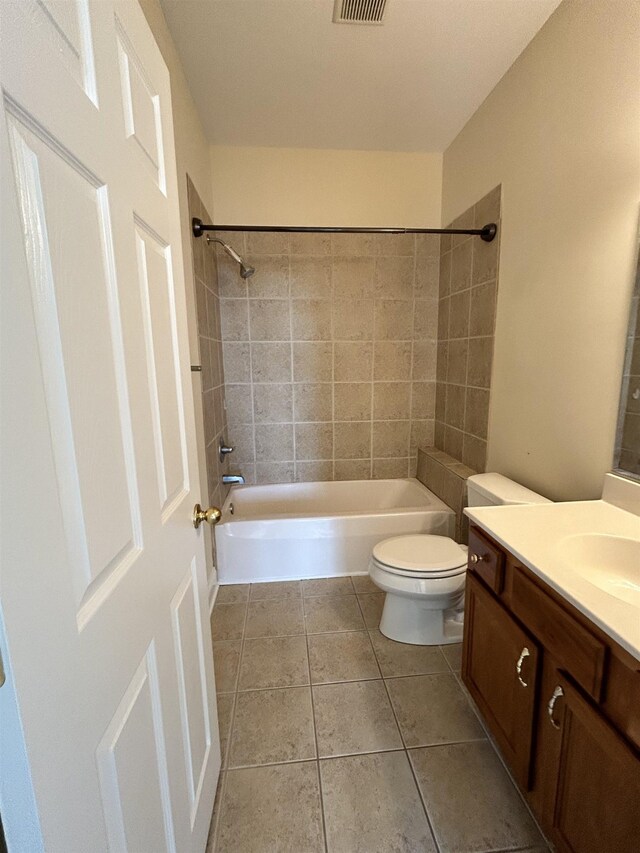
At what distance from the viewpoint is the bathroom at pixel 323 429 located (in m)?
0.47

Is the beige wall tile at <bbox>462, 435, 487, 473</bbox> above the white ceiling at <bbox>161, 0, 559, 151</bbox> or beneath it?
beneath

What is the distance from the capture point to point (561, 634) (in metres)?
0.86

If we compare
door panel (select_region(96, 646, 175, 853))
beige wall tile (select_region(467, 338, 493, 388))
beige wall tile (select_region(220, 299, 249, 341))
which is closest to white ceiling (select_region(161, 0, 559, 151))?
beige wall tile (select_region(220, 299, 249, 341))

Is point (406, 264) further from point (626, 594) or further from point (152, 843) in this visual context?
point (152, 843)

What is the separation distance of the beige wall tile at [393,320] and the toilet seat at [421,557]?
57.6 inches

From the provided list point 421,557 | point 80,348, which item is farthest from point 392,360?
point 80,348

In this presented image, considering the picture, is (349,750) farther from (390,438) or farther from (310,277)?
(310,277)

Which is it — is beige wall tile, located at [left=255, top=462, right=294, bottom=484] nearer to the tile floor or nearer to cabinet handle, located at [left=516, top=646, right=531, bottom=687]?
the tile floor

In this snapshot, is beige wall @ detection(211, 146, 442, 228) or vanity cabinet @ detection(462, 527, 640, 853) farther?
beige wall @ detection(211, 146, 442, 228)

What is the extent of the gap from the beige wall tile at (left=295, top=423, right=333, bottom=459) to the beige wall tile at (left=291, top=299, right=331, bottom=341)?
627 mm

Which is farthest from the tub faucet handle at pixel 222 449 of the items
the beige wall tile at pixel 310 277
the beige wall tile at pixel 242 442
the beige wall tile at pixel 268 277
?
the beige wall tile at pixel 310 277

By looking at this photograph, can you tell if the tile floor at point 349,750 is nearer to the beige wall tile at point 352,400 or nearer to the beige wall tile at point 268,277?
the beige wall tile at point 352,400

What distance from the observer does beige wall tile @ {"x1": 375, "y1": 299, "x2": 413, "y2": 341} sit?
273cm

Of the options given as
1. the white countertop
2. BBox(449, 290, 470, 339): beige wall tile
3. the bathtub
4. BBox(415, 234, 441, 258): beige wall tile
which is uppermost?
BBox(415, 234, 441, 258): beige wall tile
